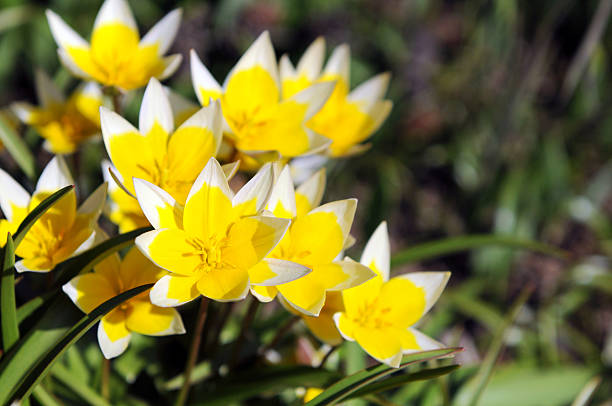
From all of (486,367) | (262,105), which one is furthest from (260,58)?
(486,367)

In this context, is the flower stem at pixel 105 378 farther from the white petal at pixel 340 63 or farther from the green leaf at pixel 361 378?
the white petal at pixel 340 63

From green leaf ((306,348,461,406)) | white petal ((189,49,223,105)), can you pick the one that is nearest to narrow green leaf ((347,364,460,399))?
green leaf ((306,348,461,406))

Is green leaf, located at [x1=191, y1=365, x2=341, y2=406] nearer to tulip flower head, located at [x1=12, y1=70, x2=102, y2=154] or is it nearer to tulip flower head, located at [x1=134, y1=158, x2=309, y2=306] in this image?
tulip flower head, located at [x1=134, y1=158, x2=309, y2=306]

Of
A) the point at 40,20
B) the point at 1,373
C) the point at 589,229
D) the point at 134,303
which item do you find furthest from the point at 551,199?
the point at 40,20

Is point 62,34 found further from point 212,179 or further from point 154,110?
point 212,179

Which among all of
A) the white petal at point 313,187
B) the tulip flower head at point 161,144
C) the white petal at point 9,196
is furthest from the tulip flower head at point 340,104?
the white petal at point 9,196

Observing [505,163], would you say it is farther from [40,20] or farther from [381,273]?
[40,20]
